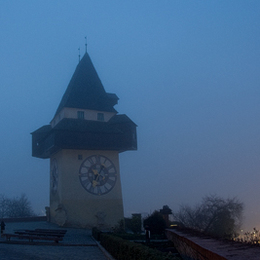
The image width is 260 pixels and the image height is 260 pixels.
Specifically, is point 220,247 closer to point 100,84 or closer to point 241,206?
point 241,206

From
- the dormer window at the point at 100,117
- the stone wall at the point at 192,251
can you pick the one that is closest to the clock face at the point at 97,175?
the dormer window at the point at 100,117

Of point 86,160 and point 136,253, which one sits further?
point 86,160

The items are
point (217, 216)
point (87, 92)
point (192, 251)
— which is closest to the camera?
point (192, 251)

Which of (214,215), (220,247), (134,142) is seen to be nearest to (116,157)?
(134,142)

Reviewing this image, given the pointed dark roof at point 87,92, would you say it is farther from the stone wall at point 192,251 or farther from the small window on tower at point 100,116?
the stone wall at point 192,251

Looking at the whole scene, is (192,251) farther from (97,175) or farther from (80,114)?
(80,114)

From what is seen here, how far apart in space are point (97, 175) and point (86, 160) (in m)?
1.47

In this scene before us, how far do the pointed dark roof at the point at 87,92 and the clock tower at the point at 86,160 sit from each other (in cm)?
9

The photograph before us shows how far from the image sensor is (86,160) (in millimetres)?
28641

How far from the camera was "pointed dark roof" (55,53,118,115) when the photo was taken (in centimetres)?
3098

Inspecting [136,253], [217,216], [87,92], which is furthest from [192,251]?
[87,92]

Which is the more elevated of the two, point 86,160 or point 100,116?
point 100,116

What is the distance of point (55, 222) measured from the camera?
2875 cm

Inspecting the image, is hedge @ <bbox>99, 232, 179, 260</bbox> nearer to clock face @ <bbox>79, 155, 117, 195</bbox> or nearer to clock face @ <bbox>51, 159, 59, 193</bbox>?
clock face @ <bbox>79, 155, 117, 195</bbox>
